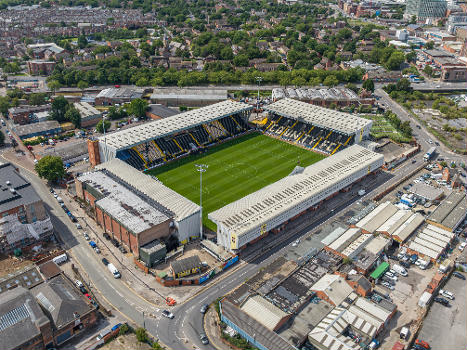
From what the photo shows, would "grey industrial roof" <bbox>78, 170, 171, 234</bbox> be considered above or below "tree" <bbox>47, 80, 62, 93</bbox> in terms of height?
below

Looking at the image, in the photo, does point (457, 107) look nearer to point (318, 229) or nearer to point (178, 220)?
point (318, 229)

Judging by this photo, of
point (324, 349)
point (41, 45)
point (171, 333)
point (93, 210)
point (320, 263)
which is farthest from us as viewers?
point (41, 45)

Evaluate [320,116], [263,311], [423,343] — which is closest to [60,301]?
[263,311]

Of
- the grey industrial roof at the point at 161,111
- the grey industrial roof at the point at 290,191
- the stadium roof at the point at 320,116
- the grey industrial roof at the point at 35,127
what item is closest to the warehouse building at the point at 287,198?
the grey industrial roof at the point at 290,191

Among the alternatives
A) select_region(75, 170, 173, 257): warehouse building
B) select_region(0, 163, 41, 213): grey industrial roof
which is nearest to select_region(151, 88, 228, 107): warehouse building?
select_region(75, 170, 173, 257): warehouse building

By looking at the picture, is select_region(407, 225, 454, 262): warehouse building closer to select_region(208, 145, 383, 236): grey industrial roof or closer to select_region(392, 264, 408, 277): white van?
select_region(392, 264, 408, 277): white van

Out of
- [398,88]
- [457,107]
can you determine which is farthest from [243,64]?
[457,107]

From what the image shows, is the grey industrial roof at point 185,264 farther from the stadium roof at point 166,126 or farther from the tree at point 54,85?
the tree at point 54,85
